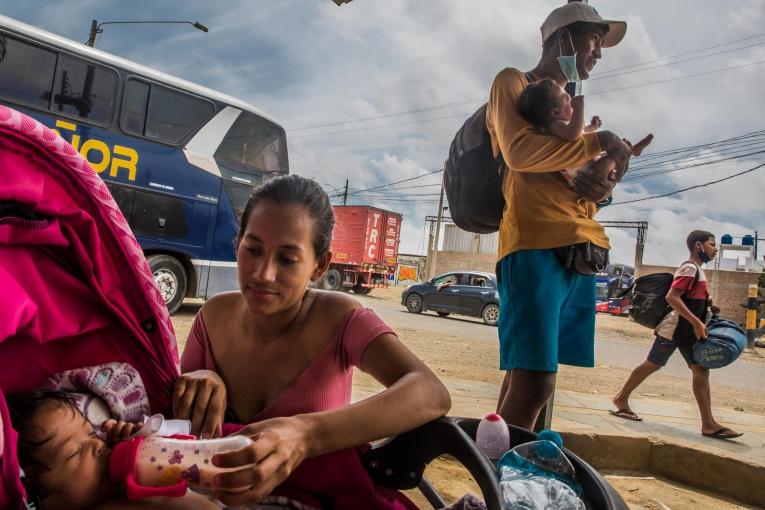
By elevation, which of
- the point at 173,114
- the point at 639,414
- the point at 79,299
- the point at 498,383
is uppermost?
the point at 173,114

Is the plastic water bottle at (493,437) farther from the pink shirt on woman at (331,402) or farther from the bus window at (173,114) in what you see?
the bus window at (173,114)

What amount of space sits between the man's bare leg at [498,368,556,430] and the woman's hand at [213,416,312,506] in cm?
114

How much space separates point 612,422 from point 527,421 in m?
2.77

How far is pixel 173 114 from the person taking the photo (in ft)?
25.0

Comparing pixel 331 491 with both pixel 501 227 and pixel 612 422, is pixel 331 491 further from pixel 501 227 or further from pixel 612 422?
pixel 612 422

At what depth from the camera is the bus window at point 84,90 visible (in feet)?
21.7

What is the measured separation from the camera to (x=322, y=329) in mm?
1338

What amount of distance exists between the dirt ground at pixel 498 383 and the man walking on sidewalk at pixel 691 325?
120 centimetres

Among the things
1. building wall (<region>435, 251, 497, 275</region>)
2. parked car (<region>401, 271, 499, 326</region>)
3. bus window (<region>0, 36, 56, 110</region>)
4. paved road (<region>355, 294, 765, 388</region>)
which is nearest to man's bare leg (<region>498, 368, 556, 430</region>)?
bus window (<region>0, 36, 56, 110</region>)

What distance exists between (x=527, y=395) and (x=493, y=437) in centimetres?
73

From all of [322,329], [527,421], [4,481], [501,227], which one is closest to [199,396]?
[322,329]

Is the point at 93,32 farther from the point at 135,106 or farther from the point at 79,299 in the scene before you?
the point at 79,299

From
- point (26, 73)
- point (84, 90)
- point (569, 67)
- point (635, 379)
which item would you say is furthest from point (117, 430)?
point (84, 90)

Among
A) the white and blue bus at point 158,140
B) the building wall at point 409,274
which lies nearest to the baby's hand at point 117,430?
the white and blue bus at point 158,140
